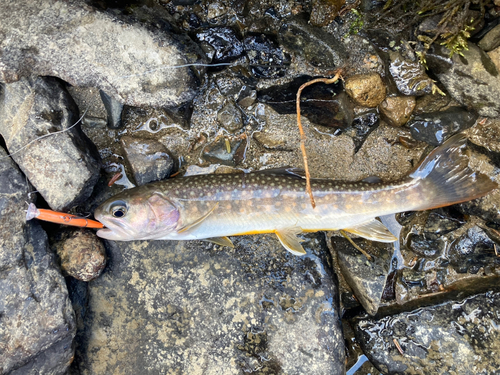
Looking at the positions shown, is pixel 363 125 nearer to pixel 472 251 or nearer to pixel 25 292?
pixel 472 251

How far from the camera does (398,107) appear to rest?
12.9 feet

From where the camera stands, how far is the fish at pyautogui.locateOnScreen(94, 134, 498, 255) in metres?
3.67

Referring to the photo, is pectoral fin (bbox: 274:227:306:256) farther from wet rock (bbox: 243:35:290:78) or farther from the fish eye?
wet rock (bbox: 243:35:290:78)

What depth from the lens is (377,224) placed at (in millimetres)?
3850

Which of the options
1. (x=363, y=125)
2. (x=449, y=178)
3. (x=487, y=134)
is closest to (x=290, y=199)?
(x=363, y=125)

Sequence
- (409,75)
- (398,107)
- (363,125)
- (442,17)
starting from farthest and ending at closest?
1. (363,125)
2. (398,107)
3. (409,75)
4. (442,17)

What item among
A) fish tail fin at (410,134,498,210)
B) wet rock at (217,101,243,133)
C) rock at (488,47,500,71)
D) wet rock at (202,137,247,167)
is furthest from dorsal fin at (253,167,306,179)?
rock at (488,47,500,71)

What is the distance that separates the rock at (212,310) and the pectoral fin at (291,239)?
0.89ft

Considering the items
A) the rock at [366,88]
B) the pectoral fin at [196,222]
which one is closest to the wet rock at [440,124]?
the rock at [366,88]

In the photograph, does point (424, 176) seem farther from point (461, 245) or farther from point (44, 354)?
point (44, 354)

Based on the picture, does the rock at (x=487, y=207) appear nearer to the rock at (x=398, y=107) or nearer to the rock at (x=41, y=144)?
the rock at (x=398, y=107)

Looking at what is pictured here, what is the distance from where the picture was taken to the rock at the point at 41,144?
3.53 meters

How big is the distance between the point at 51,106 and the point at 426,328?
15.6 ft

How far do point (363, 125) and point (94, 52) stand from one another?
309 cm
